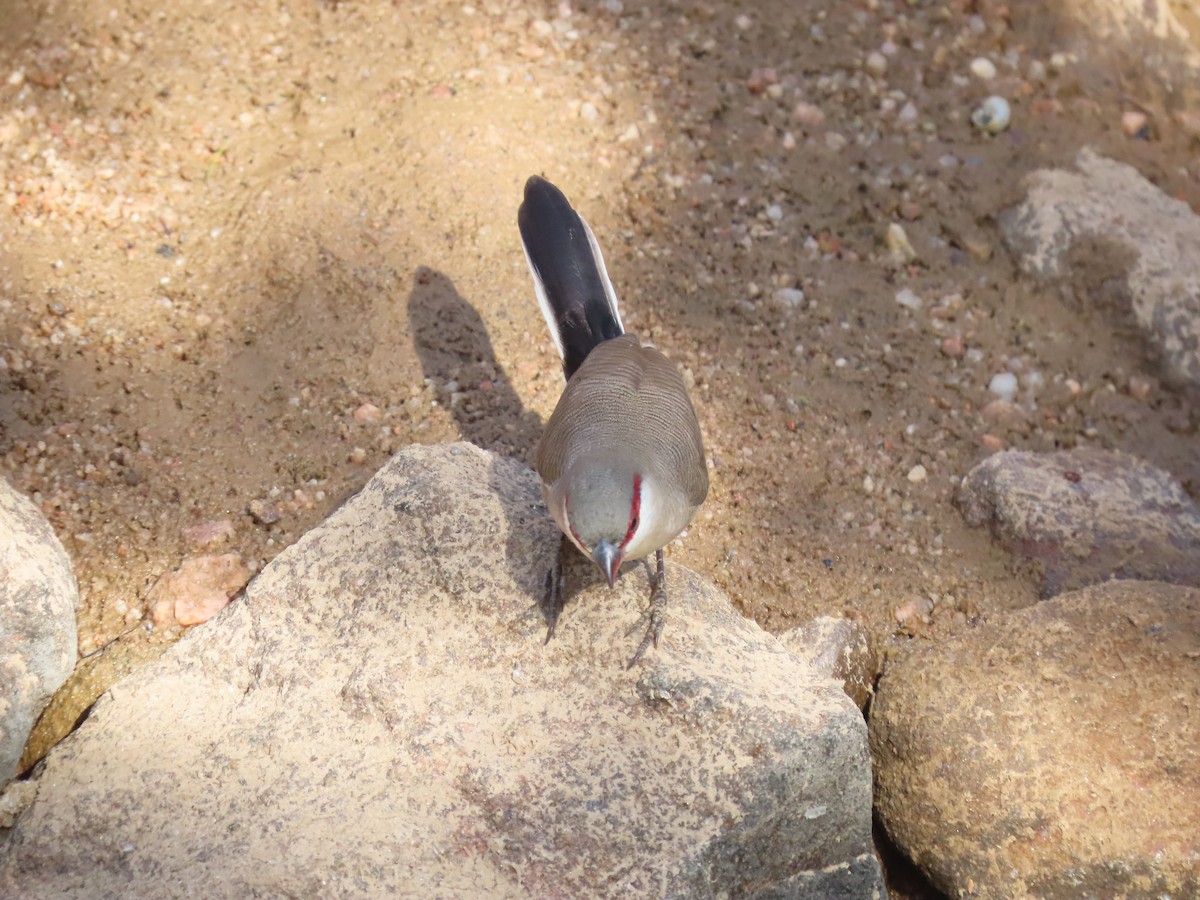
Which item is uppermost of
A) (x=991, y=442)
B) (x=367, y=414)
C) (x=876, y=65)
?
(x=876, y=65)

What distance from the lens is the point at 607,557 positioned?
3381 millimetres

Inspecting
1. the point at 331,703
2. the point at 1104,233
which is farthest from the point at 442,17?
the point at 331,703

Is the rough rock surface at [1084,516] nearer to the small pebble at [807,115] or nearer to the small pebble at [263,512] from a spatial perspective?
the small pebble at [807,115]

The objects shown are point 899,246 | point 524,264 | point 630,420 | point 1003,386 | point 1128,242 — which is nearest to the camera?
point 630,420

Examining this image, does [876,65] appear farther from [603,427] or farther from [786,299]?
[603,427]

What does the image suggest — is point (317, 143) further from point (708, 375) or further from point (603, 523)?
point (603, 523)

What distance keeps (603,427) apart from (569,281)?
102 centimetres

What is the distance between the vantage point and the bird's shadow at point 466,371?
4.93 m

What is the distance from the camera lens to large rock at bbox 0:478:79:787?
11.6ft

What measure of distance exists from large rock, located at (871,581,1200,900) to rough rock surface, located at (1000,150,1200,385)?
2015 millimetres

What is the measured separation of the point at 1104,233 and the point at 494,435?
3445mm

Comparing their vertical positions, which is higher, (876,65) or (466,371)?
(876,65)

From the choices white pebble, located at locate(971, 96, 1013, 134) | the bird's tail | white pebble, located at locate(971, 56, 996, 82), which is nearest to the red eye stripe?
the bird's tail

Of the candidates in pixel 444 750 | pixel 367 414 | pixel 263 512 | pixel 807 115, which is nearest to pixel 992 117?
pixel 807 115
